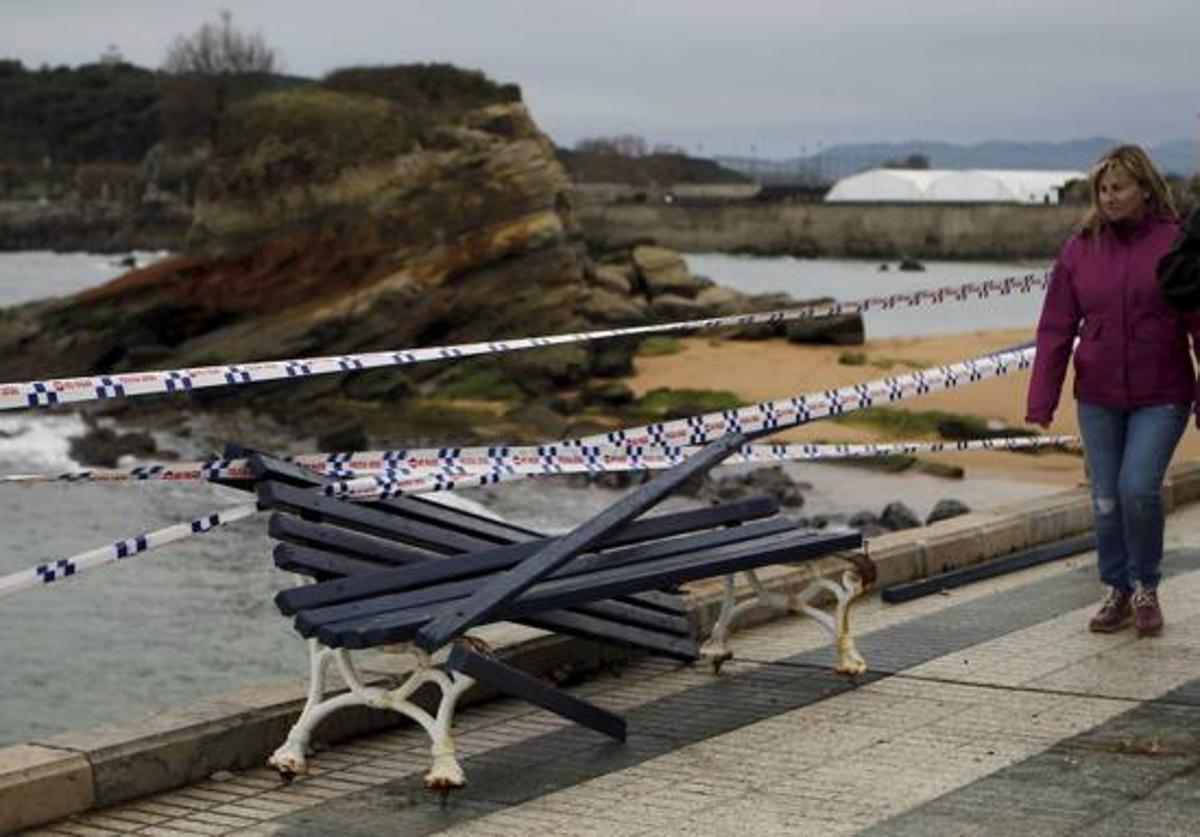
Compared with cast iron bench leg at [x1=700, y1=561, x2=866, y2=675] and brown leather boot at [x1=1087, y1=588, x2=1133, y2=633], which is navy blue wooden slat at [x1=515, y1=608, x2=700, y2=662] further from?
brown leather boot at [x1=1087, y1=588, x2=1133, y2=633]

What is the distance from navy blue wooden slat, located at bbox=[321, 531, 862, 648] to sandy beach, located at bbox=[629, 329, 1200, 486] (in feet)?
55.0

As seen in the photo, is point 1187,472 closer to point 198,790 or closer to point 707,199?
point 198,790

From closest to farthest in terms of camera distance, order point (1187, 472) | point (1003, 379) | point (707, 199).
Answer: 1. point (1187, 472)
2. point (1003, 379)
3. point (707, 199)

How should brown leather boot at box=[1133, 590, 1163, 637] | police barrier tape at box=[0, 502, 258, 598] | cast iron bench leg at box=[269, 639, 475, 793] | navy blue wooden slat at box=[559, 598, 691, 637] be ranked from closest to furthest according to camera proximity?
1. cast iron bench leg at box=[269, 639, 475, 793]
2. police barrier tape at box=[0, 502, 258, 598]
3. navy blue wooden slat at box=[559, 598, 691, 637]
4. brown leather boot at box=[1133, 590, 1163, 637]

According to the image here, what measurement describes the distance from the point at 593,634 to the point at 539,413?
2516cm

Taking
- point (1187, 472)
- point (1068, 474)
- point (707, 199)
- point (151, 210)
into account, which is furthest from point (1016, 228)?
point (1187, 472)

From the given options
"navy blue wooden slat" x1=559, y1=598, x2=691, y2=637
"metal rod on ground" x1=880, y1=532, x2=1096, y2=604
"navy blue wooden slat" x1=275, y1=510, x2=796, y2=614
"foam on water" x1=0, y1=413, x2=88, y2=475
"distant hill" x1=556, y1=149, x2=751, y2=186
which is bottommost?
"foam on water" x1=0, y1=413, x2=88, y2=475

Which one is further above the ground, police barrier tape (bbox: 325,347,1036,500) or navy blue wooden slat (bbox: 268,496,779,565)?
police barrier tape (bbox: 325,347,1036,500)

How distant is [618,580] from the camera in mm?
6707

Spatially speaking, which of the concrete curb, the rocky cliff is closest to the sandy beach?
the rocky cliff

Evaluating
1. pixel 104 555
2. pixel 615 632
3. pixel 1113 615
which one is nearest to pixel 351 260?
pixel 1113 615

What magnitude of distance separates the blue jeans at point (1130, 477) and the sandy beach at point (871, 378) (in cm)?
1564

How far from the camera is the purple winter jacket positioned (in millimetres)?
7844

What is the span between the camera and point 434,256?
140ft
